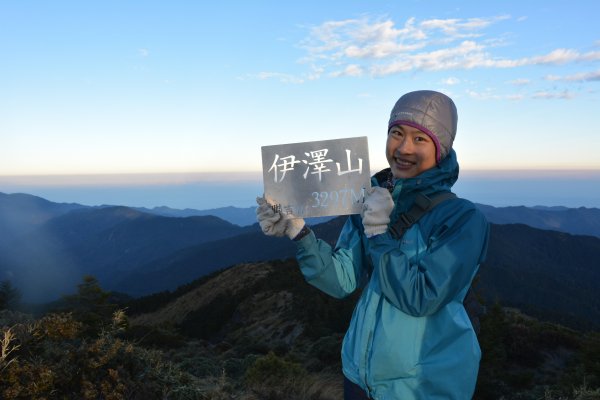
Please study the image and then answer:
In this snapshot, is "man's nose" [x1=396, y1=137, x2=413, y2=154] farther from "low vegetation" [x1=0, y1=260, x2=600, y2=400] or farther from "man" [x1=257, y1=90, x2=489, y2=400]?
"low vegetation" [x1=0, y1=260, x2=600, y2=400]

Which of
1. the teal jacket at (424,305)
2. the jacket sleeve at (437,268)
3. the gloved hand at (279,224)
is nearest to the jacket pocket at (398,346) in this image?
the teal jacket at (424,305)

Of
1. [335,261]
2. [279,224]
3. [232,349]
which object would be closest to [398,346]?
[335,261]

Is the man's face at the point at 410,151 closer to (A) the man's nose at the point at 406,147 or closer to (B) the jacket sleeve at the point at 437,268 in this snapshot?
(A) the man's nose at the point at 406,147

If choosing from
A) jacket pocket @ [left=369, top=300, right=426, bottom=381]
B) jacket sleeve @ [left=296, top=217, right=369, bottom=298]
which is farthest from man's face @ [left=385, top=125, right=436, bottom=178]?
jacket pocket @ [left=369, top=300, right=426, bottom=381]

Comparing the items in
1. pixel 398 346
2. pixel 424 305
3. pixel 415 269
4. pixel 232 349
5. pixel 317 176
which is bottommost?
pixel 232 349

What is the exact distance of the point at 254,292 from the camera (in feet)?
110

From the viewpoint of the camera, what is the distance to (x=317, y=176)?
2.74m

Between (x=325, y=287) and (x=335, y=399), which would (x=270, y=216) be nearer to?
(x=325, y=287)

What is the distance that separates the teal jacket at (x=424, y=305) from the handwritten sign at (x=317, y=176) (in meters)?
0.47

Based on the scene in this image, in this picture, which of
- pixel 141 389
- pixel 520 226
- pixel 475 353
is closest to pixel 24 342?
pixel 141 389

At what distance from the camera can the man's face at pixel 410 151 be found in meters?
2.14

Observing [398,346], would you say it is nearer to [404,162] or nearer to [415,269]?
[415,269]

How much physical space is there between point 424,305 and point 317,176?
118cm

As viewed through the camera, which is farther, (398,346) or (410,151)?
(410,151)
